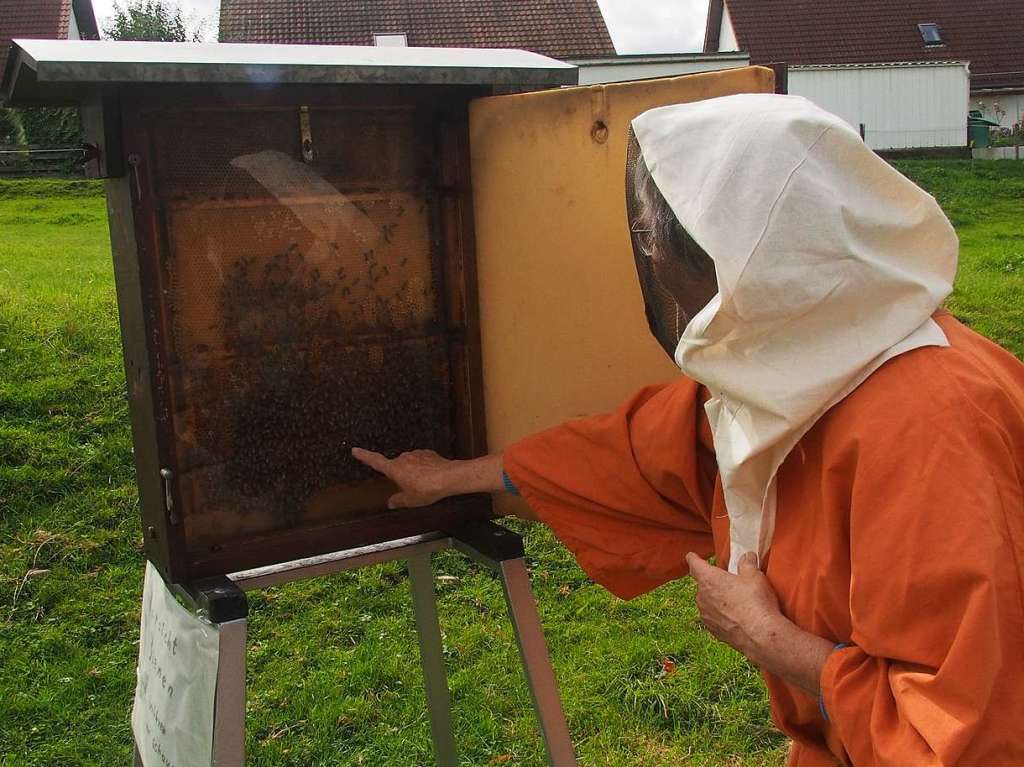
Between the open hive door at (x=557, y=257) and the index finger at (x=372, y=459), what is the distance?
261 mm

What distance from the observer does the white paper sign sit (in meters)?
1.93

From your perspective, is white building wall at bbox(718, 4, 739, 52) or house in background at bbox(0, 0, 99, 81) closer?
house in background at bbox(0, 0, 99, 81)

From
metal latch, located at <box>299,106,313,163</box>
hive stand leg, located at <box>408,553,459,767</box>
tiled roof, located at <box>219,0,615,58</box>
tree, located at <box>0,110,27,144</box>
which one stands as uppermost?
tiled roof, located at <box>219,0,615,58</box>

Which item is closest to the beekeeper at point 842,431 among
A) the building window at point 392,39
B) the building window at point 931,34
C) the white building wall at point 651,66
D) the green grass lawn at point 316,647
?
the green grass lawn at point 316,647

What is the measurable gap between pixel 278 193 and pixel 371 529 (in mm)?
706

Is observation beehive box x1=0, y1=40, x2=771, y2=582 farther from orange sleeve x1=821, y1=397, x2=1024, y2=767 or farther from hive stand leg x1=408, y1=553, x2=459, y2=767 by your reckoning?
orange sleeve x1=821, y1=397, x2=1024, y2=767

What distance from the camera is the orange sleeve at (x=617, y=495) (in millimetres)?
2068

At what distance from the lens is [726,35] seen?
26.3 metres

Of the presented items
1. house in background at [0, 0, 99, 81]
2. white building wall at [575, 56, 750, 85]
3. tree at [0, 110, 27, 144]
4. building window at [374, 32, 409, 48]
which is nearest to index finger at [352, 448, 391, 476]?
white building wall at [575, 56, 750, 85]

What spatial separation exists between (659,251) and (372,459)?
2.80 feet

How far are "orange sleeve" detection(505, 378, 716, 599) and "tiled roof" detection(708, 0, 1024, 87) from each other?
78.4 feet

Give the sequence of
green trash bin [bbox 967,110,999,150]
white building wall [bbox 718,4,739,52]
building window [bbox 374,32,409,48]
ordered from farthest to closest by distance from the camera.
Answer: white building wall [bbox 718,4,739,52] → green trash bin [bbox 967,110,999,150] → building window [bbox 374,32,409,48]

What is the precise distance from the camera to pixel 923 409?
137cm

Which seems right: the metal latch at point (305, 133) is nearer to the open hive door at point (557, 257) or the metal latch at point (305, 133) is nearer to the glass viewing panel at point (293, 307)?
the glass viewing panel at point (293, 307)
